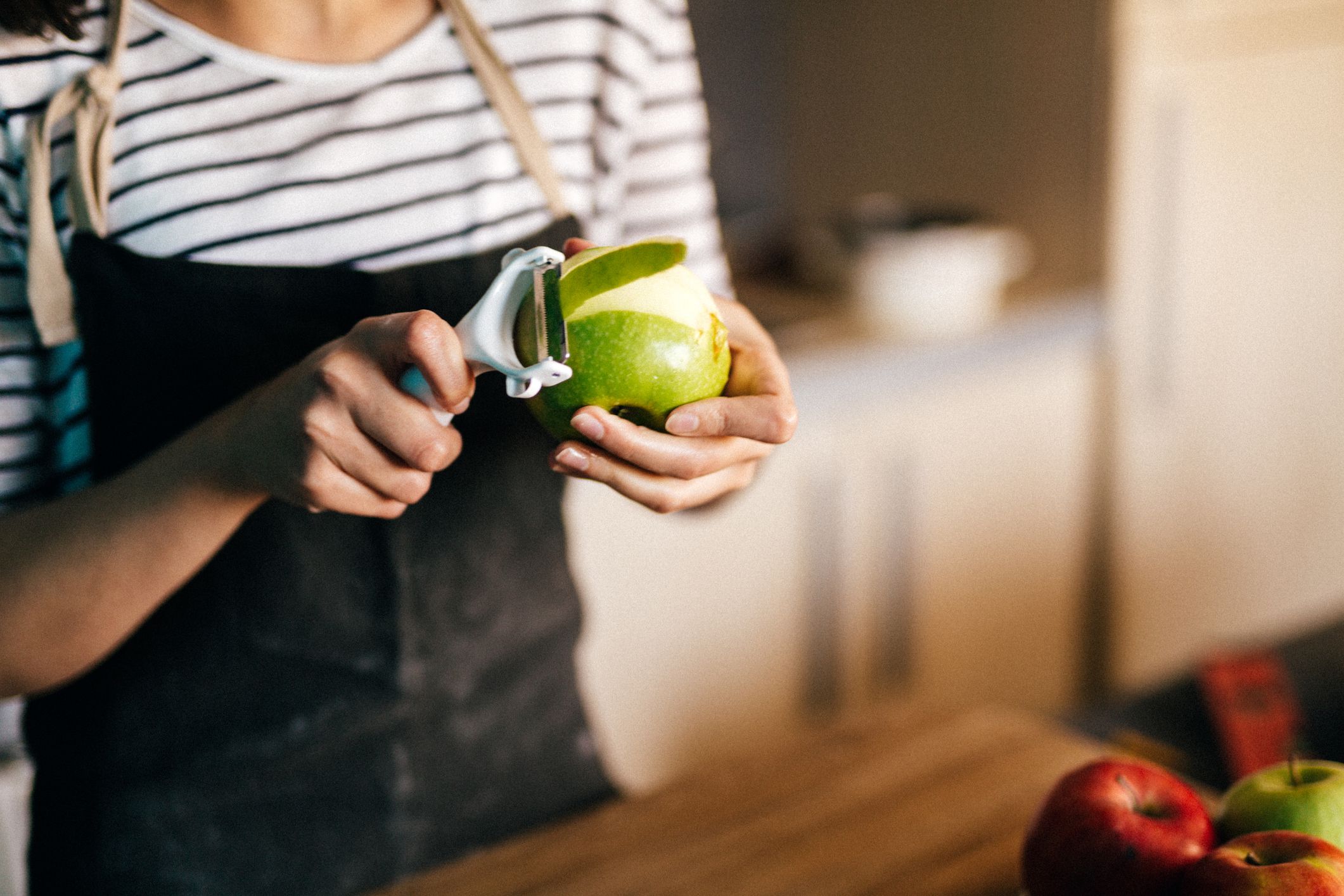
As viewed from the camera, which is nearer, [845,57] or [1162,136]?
[1162,136]

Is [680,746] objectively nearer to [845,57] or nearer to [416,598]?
[416,598]

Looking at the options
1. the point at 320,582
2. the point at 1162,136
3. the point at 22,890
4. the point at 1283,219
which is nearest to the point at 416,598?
the point at 320,582

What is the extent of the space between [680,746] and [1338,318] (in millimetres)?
1364

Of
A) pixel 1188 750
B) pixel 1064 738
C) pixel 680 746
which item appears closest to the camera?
pixel 1064 738

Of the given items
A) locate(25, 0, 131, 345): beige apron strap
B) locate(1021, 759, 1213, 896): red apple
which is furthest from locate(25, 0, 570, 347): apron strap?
locate(1021, 759, 1213, 896): red apple

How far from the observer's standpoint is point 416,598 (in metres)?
0.73

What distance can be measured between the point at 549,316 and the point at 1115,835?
353mm

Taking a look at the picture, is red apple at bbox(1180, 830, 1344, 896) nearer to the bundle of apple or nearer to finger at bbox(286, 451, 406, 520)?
the bundle of apple

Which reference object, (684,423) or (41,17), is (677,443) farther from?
(41,17)

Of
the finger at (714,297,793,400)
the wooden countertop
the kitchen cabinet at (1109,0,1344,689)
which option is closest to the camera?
the finger at (714,297,793,400)

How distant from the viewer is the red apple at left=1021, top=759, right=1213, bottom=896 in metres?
0.54

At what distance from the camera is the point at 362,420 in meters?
0.49

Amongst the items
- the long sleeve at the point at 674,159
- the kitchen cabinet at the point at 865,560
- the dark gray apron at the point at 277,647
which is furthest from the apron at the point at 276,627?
the kitchen cabinet at the point at 865,560

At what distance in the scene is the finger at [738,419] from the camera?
0.53m
